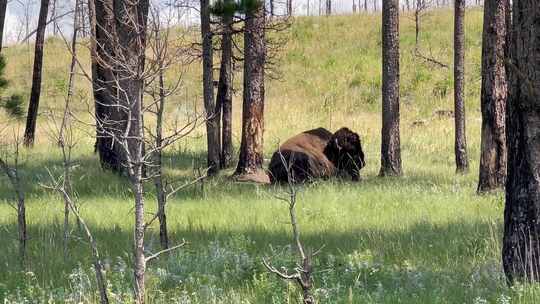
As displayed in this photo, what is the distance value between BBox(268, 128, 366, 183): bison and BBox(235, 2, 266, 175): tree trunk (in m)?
0.74

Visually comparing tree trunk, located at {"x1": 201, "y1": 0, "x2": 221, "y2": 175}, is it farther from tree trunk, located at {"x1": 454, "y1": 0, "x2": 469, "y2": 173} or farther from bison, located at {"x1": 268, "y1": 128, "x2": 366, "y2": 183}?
tree trunk, located at {"x1": 454, "y1": 0, "x2": 469, "y2": 173}

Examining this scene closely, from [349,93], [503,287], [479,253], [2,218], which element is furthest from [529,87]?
[349,93]

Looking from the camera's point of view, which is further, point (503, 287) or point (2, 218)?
point (2, 218)

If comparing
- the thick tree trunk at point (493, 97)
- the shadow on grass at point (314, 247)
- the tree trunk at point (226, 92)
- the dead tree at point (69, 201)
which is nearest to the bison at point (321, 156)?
the tree trunk at point (226, 92)

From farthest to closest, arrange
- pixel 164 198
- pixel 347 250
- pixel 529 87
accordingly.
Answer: pixel 347 250, pixel 529 87, pixel 164 198

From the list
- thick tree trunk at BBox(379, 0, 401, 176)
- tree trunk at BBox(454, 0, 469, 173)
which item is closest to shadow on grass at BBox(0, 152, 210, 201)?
thick tree trunk at BBox(379, 0, 401, 176)

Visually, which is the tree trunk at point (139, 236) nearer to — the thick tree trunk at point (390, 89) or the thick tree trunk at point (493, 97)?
the thick tree trunk at point (493, 97)

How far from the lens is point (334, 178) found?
12812 millimetres

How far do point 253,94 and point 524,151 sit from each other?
9.31 meters

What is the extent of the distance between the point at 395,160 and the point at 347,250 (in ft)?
25.1

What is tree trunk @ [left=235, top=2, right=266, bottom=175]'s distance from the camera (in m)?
13.5

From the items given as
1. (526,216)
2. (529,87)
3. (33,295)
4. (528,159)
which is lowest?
(33,295)

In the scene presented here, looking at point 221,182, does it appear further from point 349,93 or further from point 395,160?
point 349,93

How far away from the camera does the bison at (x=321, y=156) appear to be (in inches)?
496
